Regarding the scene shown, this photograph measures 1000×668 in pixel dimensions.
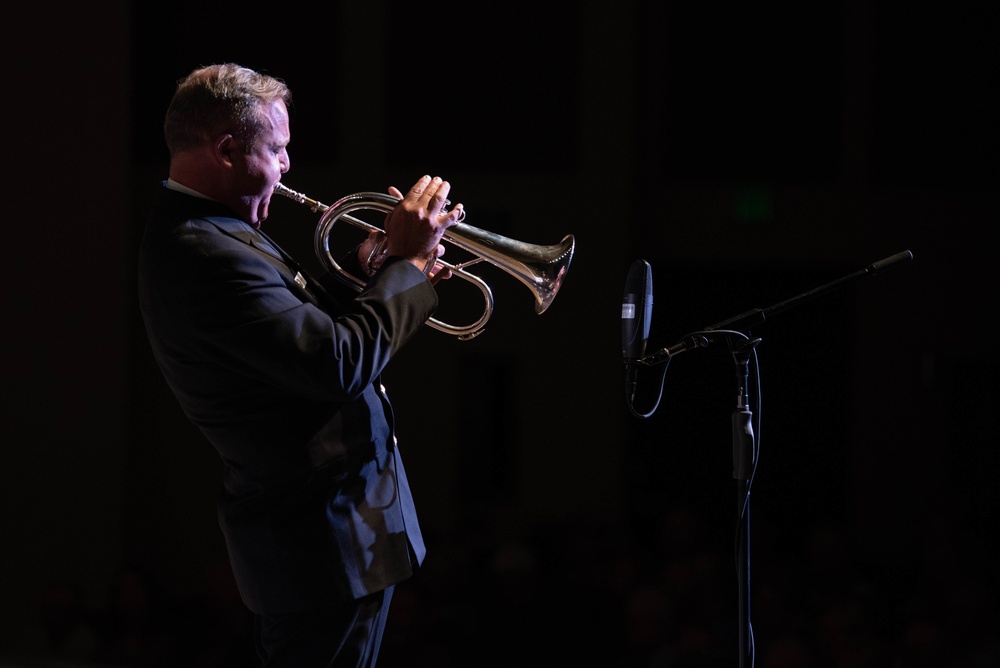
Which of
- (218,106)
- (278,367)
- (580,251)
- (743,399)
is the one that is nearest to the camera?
(278,367)

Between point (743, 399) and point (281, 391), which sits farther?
point (743, 399)

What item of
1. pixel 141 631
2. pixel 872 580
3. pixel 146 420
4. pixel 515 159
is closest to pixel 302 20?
pixel 515 159

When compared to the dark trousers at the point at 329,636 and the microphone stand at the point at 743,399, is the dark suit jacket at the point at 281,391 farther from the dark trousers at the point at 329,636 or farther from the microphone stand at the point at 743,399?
the microphone stand at the point at 743,399

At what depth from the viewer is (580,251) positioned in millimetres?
5473

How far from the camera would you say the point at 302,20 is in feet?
17.5

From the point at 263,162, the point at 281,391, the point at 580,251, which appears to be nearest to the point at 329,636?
the point at 281,391

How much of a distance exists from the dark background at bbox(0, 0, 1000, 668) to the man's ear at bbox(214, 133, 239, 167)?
3.38 meters

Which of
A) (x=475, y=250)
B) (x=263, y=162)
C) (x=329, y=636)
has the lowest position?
(x=329, y=636)

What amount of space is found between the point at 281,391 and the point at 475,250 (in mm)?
540

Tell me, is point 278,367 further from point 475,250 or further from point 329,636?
point 475,250

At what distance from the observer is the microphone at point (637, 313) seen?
1.77 meters

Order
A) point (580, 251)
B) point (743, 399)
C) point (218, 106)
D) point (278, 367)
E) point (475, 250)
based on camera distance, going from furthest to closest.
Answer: point (580, 251) < point (475, 250) < point (743, 399) < point (218, 106) < point (278, 367)

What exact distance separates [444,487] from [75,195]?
221cm

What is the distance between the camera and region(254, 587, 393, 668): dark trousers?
1.52 metres
